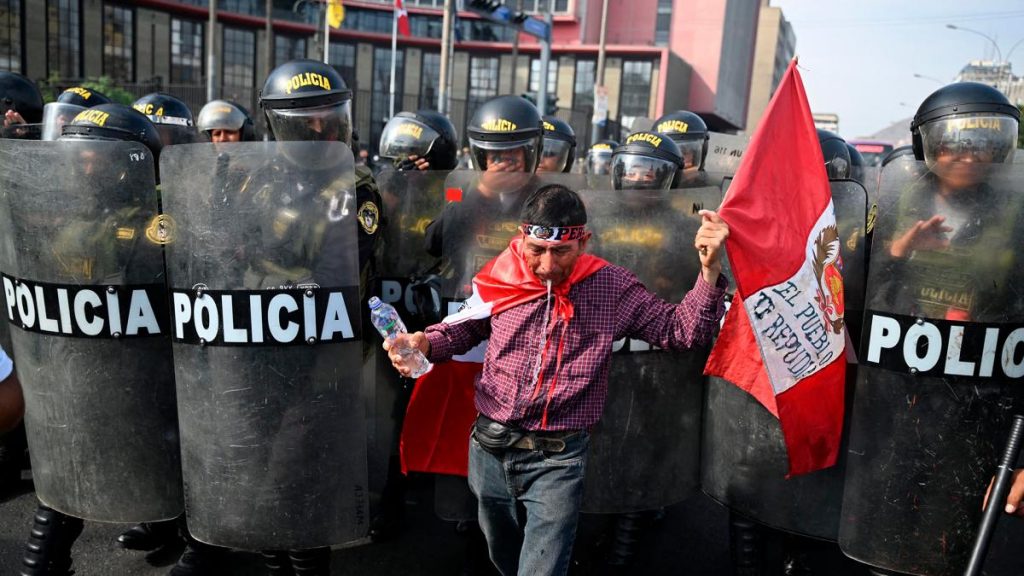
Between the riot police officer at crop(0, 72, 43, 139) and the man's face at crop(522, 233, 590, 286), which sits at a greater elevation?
the riot police officer at crop(0, 72, 43, 139)

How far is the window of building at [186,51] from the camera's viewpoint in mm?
31594

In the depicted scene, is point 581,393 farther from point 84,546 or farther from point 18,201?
point 84,546

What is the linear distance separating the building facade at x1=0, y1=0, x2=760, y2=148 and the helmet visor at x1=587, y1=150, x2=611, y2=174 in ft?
63.7

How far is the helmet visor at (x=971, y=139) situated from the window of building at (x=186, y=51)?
32337 millimetres

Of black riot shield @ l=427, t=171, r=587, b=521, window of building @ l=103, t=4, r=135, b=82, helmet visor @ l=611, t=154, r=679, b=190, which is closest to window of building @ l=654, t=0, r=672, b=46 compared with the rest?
window of building @ l=103, t=4, r=135, b=82

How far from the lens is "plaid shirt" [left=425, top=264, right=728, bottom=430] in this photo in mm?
2695

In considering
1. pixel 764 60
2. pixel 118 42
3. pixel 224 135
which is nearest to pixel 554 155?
pixel 224 135

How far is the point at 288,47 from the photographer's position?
36.9 m

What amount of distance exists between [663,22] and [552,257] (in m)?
43.4

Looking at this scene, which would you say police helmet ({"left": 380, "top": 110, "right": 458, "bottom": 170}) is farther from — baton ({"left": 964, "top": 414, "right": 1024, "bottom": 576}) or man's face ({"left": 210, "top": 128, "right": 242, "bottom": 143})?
baton ({"left": 964, "top": 414, "right": 1024, "bottom": 576})

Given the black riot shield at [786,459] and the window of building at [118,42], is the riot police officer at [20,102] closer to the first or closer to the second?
the black riot shield at [786,459]

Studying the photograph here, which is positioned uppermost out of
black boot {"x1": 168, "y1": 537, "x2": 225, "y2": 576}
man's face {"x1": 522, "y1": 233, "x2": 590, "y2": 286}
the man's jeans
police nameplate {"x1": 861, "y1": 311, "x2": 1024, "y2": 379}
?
man's face {"x1": 522, "y1": 233, "x2": 590, "y2": 286}

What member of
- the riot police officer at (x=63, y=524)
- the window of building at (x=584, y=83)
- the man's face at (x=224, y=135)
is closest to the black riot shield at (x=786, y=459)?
the riot police officer at (x=63, y=524)

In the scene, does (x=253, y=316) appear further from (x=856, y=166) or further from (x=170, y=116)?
(x=856, y=166)
